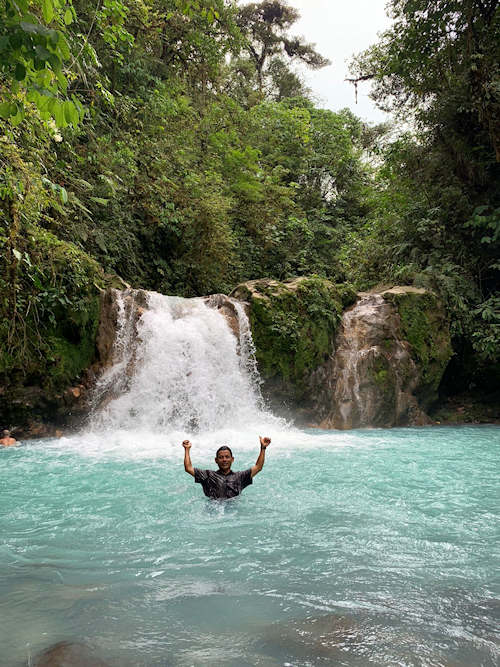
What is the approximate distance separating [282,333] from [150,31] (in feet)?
31.0

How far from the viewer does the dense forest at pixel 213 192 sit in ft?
29.7

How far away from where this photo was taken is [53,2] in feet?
6.69

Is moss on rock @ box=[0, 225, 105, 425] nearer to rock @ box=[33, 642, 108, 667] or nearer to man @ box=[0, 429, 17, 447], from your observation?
man @ box=[0, 429, 17, 447]

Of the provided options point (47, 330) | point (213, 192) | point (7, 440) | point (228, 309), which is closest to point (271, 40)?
point (213, 192)

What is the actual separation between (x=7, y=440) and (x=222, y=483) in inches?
207

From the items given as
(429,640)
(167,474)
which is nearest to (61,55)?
(429,640)

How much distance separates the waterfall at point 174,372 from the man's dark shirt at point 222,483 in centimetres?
443

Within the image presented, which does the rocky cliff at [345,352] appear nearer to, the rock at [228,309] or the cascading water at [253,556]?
the rock at [228,309]

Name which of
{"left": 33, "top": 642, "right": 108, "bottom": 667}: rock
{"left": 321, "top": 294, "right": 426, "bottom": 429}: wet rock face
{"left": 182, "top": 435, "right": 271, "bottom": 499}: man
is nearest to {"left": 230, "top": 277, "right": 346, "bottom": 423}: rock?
{"left": 321, "top": 294, "right": 426, "bottom": 429}: wet rock face

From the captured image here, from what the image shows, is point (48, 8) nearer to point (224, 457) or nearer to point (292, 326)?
point (224, 457)

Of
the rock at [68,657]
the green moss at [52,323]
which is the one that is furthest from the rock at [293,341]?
the rock at [68,657]

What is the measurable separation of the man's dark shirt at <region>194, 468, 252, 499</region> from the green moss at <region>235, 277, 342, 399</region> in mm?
5688

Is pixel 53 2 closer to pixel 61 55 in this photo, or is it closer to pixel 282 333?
pixel 61 55

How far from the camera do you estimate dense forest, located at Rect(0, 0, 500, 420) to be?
9.06m
